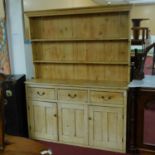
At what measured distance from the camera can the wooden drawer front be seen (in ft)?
8.64

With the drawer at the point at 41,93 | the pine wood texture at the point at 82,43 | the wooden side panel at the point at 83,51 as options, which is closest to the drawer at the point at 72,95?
the drawer at the point at 41,93

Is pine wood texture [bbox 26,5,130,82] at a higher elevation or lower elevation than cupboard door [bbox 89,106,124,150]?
higher

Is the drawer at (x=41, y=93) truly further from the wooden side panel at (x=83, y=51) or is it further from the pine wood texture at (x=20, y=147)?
the pine wood texture at (x=20, y=147)

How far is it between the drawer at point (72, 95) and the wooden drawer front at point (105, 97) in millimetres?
88

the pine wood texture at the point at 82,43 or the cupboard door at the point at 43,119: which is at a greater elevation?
the pine wood texture at the point at 82,43

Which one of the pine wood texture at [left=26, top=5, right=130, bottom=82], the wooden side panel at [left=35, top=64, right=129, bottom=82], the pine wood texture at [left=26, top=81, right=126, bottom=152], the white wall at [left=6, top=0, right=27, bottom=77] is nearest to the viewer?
the pine wood texture at [left=26, top=81, right=126, bottom=152]

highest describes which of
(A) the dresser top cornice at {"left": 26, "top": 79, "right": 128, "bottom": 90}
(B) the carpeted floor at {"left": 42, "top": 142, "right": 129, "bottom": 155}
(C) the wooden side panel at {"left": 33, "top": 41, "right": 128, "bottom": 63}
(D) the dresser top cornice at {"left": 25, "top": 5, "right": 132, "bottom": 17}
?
(D) the dresser top cornice at {"left": 25, "top": 5, "right": 132, "bottom": 17}

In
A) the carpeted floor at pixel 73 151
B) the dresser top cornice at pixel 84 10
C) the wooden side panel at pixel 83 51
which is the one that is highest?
the dresser top cornice at pixel 84 10

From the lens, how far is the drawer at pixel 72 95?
9.10ft

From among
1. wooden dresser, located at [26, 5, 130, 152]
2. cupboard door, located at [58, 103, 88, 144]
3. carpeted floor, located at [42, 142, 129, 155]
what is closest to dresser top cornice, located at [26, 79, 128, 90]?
wooden dresser, located at [26, 5, 130, 152]

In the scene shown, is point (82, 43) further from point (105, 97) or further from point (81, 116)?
point (81, 116)

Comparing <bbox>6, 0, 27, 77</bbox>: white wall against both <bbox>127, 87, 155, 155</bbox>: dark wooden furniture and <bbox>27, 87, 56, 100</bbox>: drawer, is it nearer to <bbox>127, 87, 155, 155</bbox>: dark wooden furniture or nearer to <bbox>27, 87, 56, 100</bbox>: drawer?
<bbox>27, 87, 56, 100</bbox>: drawer

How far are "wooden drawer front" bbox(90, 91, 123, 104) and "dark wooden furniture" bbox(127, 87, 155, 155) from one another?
A: 0.12 metres

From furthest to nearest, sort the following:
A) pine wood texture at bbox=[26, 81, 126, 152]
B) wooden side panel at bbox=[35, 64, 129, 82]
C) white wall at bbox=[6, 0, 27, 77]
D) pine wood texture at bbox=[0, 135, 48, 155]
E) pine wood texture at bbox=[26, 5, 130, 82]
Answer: white wall at bbox=[6, 0, 27, 77] → wooden side panel at bbox=[35, 64, 129, 82] → pine wood texture at bbox=[26, 5, 130, 82] → pine wood texture at bbox=[26, 81, 126, 152] → pine wood texture at bbox=[0, 135, 48, 155]
